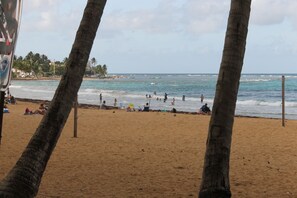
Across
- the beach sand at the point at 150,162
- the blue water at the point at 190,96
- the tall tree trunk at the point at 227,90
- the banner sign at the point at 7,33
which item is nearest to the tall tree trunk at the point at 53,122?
the banner sign at the point at 7,33

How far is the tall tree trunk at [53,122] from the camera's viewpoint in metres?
4.09

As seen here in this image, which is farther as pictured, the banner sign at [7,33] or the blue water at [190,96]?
the blue water at [190,96]

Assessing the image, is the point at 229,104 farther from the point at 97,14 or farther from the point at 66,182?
the point at 66,182

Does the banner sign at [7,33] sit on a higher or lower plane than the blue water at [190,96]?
higher

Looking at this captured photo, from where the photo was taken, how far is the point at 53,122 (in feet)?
13.7

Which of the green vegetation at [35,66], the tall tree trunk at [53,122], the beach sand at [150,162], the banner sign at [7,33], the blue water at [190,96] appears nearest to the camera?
the banner sign at [7,33]

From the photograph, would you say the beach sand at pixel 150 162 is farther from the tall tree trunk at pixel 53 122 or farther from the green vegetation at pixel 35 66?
the green vegetation at pixel 35 66

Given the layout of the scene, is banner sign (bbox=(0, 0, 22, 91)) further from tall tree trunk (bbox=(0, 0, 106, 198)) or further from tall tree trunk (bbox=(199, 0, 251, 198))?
tall tree trunk (bbox=(199, 0, 251, 198))

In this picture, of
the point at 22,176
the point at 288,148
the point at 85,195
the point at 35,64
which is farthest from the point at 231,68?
the point at 35,64

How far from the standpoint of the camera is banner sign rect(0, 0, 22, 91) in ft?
11.5

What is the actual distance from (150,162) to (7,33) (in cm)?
590

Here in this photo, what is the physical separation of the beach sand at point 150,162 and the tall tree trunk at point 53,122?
1.92 meters

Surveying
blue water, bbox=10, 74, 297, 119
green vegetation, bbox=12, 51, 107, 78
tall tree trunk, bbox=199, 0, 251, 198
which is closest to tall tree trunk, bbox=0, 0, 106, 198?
tall tree trunk, bbox=199, 0, 251, 198

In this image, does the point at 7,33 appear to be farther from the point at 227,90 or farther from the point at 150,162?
the point at 150,162
